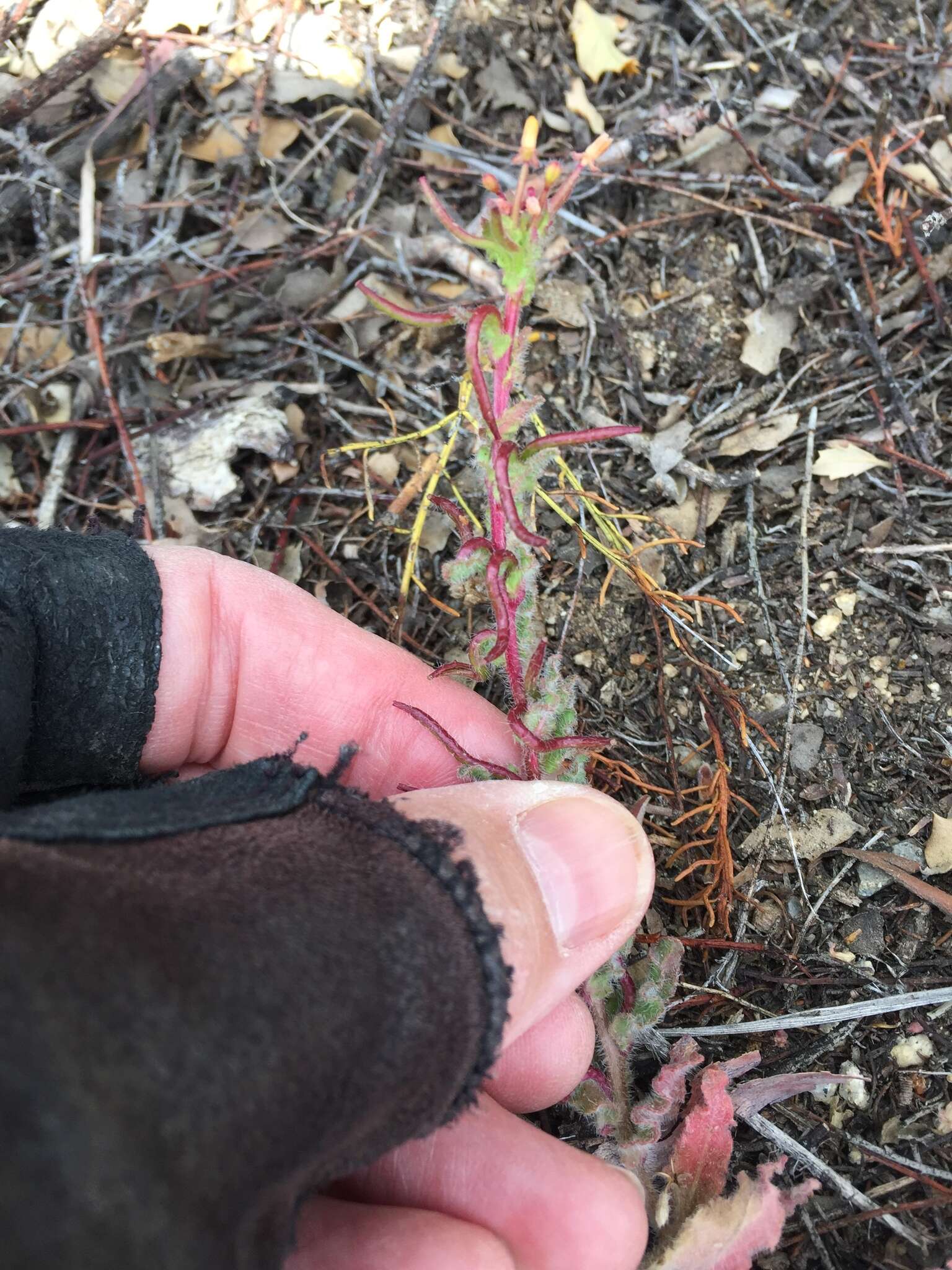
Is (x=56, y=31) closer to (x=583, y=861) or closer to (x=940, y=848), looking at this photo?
(x=583, y=861)

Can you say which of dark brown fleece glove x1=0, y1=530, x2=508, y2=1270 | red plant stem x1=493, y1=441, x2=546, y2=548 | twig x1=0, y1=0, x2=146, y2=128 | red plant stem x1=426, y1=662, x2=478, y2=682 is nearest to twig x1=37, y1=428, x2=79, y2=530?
dark brown fleece glove x1=0, y1=530, x2=508, y2=1270

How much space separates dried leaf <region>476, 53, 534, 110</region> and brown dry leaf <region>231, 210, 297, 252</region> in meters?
0.81

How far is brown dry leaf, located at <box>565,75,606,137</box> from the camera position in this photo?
3.19m

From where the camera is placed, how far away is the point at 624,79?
3273mm

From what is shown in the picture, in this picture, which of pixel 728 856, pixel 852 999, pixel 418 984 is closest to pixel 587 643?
pixel 728 856

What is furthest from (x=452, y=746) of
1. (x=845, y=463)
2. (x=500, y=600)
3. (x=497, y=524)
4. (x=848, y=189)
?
(x=848, y=189)

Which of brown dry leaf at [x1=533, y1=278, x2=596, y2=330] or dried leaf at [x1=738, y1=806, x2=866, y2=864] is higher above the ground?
brown dry leaf at [x1=533, y1=278, x2=596, y2=330]

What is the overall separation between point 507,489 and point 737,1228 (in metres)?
1.45

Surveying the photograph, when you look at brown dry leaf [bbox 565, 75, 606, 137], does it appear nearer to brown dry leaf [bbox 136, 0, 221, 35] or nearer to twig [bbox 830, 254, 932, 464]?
twig [bbox 830, 254, 932, 464]

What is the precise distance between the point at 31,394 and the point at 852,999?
2.78 meters

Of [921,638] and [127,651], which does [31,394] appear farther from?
[921,638]

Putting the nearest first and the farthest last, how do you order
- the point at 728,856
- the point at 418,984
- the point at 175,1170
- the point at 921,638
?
1. the point at 175,1170
2. the point at 418,984
3. the point at 728,856
4. the point at 921,638

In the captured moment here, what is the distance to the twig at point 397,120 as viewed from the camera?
310 centimetres

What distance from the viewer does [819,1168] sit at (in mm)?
2000
